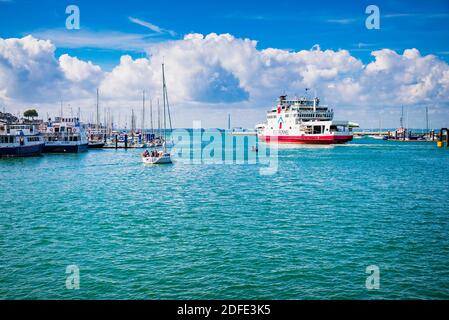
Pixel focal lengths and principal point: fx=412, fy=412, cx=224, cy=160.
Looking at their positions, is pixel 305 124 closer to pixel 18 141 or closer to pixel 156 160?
pixel 156 160

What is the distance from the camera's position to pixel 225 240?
21.4 meters

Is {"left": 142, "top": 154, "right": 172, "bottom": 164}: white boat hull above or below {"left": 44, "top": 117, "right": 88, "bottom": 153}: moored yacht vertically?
below

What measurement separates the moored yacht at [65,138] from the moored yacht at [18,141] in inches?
253

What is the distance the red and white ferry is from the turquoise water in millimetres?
71070

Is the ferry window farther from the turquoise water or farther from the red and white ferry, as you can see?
the turquoise water

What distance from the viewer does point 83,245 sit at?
20719mm

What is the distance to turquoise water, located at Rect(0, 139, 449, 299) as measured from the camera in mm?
15547

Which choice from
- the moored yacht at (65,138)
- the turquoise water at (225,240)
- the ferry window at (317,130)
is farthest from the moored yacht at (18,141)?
the ferry window at (317,130)

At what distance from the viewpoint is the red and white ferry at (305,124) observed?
366 ft

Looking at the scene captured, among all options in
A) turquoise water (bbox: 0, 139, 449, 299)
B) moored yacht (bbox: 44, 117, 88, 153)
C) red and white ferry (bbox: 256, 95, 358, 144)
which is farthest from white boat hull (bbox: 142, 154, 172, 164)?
red and white ferry (bbox: 256, 95, 358, 144)

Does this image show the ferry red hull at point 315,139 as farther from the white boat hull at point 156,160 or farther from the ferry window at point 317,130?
the white boat hull at point 156,160

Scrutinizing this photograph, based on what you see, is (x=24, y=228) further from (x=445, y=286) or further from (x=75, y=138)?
(x=75, y=138)

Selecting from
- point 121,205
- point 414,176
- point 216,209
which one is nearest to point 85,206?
point 121,205
